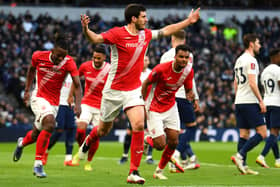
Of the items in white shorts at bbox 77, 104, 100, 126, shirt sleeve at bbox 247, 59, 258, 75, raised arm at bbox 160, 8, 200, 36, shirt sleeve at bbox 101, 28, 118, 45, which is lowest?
white shorts at bbox 77, 104, 100, 126

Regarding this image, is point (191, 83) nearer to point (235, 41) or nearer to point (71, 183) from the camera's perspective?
point (71, 183)

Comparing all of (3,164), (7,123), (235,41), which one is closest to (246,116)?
(3,164)

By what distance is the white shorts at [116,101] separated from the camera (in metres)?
9.60

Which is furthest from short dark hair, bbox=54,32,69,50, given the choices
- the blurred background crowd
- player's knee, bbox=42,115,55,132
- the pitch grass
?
the blurred background crowd

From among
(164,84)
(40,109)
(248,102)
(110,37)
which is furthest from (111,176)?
(248,102)

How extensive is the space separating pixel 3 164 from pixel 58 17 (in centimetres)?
2233

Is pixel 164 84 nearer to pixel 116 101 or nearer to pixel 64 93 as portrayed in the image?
pixel 116 101

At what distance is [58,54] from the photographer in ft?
35.1

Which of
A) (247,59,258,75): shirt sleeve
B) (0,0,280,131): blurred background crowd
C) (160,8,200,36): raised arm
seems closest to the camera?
(160,8,200,36): raised arm

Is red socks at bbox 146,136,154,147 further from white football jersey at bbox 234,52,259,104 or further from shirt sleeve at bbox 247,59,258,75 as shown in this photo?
shirt sleeve at bbox 247,59,258,75

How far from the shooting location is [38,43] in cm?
3186

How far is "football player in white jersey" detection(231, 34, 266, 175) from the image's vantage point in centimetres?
1175

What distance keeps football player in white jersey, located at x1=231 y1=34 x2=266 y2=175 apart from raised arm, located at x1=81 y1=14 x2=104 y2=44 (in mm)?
3747

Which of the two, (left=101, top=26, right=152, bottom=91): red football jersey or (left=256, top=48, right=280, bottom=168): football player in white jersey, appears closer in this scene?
(left=101, top=26, right=152, bottom=91): red football jersey
